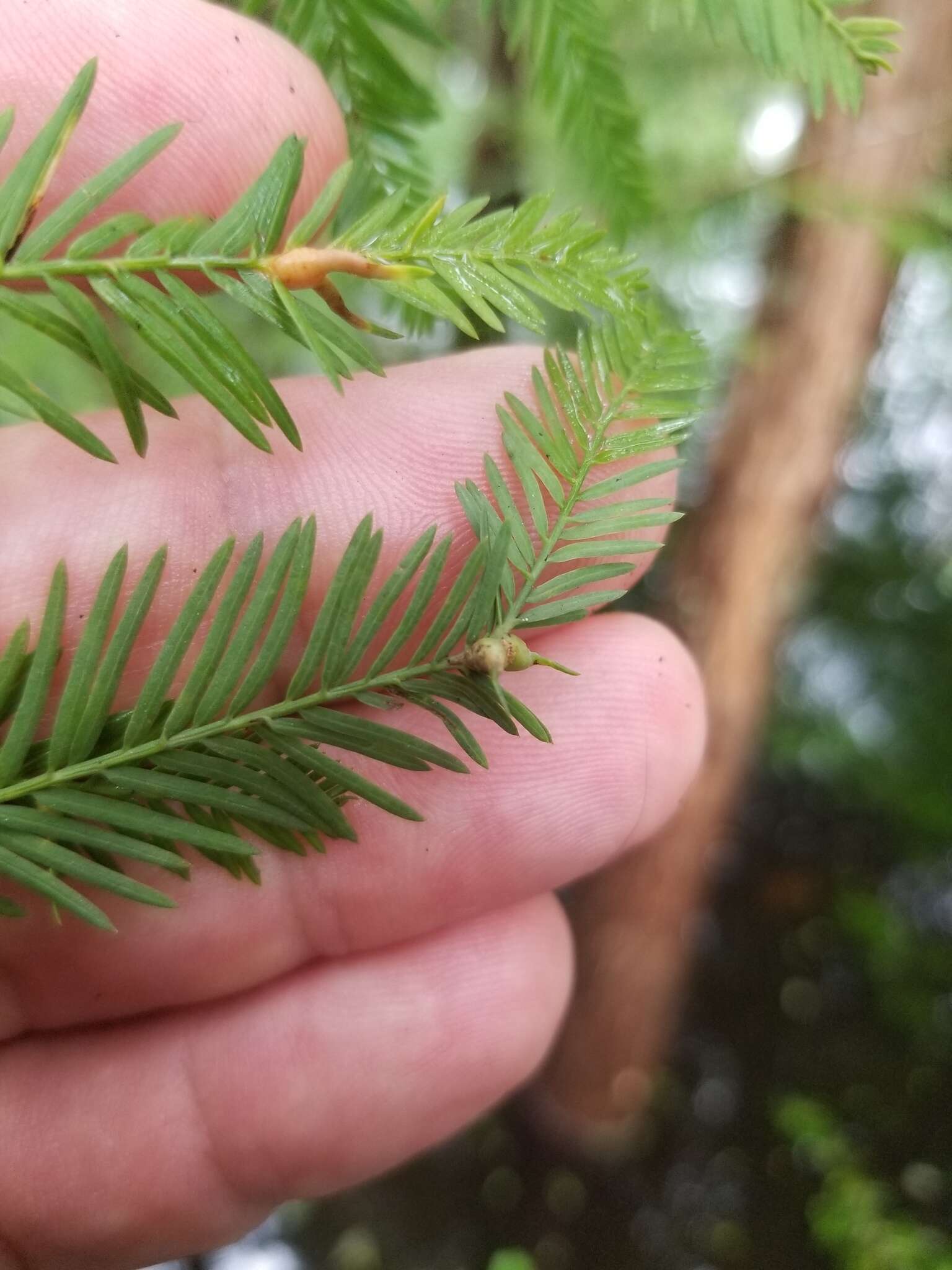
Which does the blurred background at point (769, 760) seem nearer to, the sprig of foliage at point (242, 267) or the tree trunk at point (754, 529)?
the tree trunk at point (754, 529)

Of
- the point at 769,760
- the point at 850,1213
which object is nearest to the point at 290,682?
the point at 850,1213

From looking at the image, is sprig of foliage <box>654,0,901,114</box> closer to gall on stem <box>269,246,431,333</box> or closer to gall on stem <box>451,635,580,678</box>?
gall on stem <box>269,246,431,333</box>

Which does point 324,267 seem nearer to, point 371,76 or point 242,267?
point 242,267

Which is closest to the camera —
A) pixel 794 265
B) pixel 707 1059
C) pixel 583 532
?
pixel 583 532

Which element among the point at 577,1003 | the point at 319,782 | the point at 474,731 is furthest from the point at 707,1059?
the point at 319,782

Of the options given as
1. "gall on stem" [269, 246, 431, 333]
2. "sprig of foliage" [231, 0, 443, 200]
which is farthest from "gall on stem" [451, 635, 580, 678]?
"sprig of foliage" [231, 0, 443, 200]

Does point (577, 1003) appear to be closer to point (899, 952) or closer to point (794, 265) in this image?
point (899, 952)
